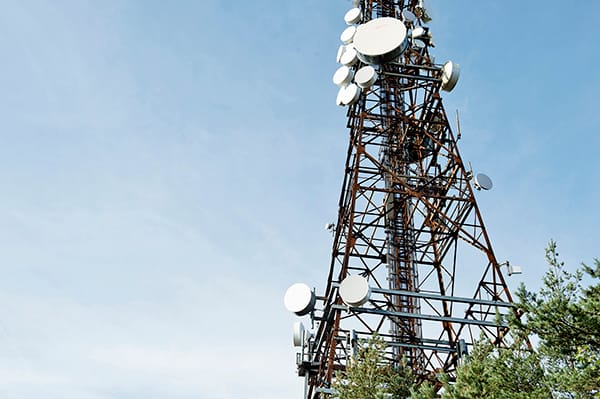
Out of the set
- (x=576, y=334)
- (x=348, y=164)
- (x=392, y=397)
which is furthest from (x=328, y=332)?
(x=576, y=334)

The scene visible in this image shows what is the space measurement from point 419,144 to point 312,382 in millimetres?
9808

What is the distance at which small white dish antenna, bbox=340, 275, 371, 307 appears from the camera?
15.4 meters

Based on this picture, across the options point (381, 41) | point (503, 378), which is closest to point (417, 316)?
point (503, 378)

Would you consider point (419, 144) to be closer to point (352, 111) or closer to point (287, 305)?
point (352, 111)

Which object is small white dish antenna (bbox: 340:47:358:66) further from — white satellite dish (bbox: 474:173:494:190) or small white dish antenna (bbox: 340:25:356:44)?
white satellite dish (bbox: 474:173:494:190)

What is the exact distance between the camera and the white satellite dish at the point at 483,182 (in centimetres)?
1900

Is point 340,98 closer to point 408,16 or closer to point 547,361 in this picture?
point 408,16

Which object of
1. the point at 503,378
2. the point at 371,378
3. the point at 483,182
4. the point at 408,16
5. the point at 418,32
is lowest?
the point at 503,378

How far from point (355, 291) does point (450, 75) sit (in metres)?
9.39

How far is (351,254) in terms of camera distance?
1853cm

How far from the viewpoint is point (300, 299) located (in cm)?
1775

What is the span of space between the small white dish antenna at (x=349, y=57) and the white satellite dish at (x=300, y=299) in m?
9.02

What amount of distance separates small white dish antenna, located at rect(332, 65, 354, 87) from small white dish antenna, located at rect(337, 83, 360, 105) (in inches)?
9.6

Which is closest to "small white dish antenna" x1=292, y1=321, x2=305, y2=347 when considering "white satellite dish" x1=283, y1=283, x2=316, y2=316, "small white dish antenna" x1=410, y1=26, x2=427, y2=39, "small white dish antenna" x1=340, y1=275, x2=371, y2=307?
"white satellite dish" x1=283, y1=283, x2=316, y2=316
